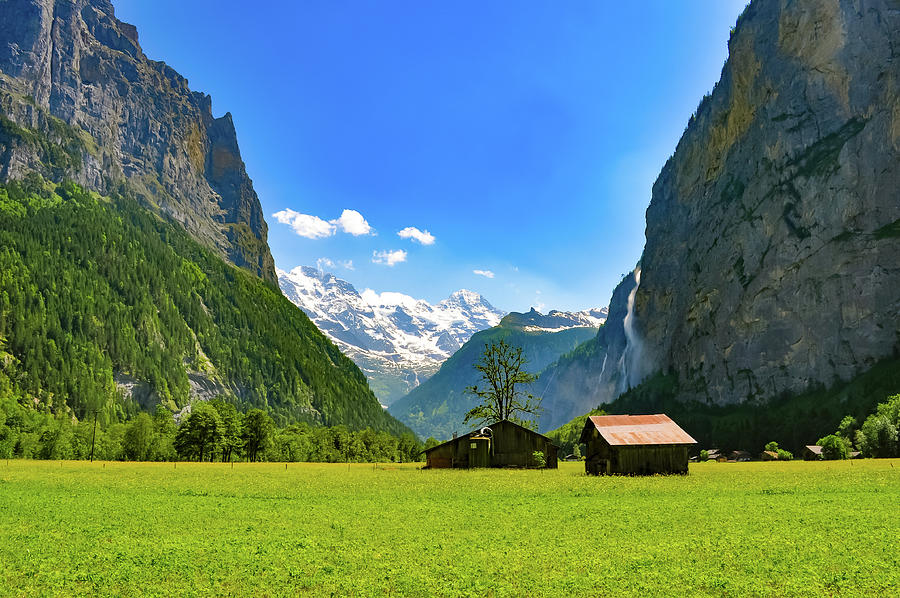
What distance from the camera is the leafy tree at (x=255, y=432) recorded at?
122 meters

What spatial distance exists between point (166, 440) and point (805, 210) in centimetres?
17609

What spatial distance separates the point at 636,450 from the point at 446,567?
52403 millimetres

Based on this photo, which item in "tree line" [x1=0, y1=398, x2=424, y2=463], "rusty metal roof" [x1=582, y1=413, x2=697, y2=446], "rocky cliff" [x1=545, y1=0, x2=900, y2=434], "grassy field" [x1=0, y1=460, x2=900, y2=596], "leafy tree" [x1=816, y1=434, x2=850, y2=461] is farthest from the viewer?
"rocky cliff" [x1=545, y1=0, x2=900, y2=434]

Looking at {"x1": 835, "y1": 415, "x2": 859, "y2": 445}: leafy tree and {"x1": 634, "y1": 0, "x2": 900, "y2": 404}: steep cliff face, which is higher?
{"x1": 634, "y1": 0, "x2": 900, "y2": 404}: steep cliff face

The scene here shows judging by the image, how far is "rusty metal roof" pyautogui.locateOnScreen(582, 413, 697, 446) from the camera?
64.8 meters

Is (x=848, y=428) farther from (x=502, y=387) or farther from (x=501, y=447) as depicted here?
(x=501, y=447)

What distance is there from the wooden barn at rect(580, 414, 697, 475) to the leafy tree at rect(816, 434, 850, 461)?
173ft

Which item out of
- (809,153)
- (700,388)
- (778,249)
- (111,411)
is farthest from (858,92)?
(111,411)

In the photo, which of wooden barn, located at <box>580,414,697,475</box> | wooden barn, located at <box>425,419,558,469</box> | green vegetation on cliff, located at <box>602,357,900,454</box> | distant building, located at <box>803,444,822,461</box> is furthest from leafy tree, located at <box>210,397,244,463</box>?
green vegetation on cliff, located at <box>602,357,900,454</box>

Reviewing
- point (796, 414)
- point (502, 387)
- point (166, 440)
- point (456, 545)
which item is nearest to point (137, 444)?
point (166, 440)

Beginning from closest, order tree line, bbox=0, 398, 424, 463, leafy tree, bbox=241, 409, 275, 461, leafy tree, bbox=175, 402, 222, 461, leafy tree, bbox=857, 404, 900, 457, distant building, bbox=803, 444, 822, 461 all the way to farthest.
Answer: leafy tree, bbox=857, 404, 900, 457, leafy tree, bbox=175, 402, 222, 461, tree line, bbox=0, 398, 424, 463, distant building, bbox=803, 444, 822, 461, leafy tree, bbox=241, 409, 275, 461

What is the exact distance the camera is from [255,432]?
12188cm

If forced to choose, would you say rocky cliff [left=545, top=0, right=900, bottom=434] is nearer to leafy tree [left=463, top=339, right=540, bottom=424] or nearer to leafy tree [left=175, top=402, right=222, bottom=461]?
leafy tree [left=463, top=339, right=540, bottom=424]

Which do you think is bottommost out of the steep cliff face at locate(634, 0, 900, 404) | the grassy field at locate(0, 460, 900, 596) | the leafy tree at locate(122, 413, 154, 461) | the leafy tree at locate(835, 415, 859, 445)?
the leafy tree at locate(122, 413, 154, 461)
